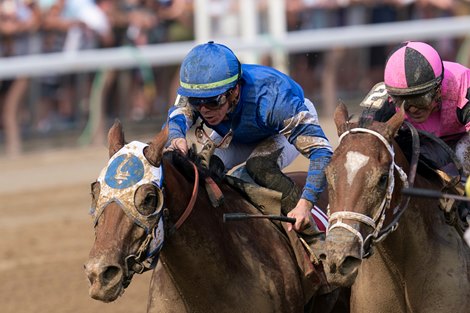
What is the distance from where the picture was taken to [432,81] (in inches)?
241

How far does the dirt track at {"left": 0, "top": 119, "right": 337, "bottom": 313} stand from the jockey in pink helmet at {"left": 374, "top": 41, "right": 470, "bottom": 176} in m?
3.39

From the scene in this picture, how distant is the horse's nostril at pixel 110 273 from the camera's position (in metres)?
5.37

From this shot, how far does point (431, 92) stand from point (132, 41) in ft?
35.2

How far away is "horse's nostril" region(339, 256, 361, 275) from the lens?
5.32m

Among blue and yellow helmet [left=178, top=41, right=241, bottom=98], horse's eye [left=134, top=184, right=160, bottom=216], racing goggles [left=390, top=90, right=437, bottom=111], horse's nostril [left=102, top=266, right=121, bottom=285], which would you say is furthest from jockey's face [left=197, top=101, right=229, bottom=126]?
horse's nostril [left=102, top=266, right=121, bottom=285]

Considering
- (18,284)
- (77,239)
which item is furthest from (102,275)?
(77,239)

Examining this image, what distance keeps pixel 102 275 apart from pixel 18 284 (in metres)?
5.02

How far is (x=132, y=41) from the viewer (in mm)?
16547

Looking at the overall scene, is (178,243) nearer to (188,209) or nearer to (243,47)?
(188,209)

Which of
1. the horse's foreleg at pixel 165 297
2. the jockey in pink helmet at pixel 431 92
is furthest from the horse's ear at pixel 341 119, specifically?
the horse's foreleg at pixel 165 297

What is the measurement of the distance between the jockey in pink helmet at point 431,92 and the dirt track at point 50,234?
339cm

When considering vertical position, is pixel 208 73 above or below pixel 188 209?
above

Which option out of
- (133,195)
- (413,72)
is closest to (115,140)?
(133,195)

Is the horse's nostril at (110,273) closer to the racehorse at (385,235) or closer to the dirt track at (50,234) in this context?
the racehorse at (385,235)
